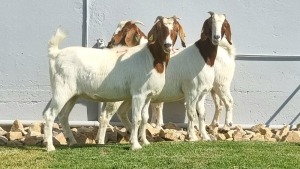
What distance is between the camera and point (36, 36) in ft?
43.5

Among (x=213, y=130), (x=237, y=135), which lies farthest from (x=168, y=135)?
(x=237, y=135)

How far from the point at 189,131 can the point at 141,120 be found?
1.28 meters

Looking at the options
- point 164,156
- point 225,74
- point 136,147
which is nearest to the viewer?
point 164,156

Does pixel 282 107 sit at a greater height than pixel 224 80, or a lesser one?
lesser

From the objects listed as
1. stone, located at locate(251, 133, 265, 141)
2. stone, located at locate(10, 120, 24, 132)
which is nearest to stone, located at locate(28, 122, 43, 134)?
stone, located at locate(10, 120, 24, 132)

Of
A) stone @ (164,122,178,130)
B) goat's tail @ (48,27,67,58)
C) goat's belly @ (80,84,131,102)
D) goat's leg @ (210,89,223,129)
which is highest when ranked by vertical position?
goat's tail @ (48,27,67,58)

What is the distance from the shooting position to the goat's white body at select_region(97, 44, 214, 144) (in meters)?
11.9

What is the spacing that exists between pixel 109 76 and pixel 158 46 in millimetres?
866

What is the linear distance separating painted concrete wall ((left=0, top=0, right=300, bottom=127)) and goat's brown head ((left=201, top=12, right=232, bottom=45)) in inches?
69.1

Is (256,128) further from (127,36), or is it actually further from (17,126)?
(17,126)

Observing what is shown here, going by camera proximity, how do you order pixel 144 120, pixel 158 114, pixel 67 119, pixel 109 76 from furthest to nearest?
1. pixel 158 114
2. pixel 67 119
3. pixel 144 120
4. pixel 109 76

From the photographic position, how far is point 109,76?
10820 millimetres

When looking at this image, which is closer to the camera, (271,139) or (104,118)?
(104,118)

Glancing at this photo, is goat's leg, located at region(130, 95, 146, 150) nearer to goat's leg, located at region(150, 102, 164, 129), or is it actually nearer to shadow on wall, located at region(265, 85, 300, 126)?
goat's leg, located at region(150, 102, 164, 129)
